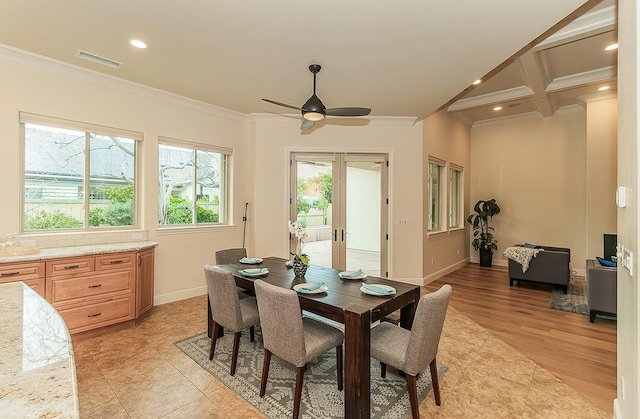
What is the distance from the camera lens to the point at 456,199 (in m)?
7.18

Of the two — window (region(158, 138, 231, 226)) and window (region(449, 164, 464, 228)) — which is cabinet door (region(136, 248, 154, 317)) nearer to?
window (region(158, 138, 231, 226))

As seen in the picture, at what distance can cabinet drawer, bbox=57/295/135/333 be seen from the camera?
3.11 m

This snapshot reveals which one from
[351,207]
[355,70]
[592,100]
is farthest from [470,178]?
[355,70]

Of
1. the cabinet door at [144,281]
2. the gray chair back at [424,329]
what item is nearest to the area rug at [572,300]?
the gray chair back at [424,329]

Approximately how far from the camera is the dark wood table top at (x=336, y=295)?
2.08m

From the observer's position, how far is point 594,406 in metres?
2.23

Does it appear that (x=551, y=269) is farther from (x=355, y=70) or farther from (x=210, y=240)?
(x=210, y=240)

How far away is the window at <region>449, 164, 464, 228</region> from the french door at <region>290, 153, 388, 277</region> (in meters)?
2.45

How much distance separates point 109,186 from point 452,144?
6305 mm

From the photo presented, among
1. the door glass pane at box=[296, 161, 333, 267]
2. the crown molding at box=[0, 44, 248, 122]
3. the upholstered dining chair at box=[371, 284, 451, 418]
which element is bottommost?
the upholstered dining chair at box=[371, 284, 451, 418]

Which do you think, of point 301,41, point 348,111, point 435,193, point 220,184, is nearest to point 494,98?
point 435,193

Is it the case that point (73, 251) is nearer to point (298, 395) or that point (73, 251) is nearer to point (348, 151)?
point (298, 395)

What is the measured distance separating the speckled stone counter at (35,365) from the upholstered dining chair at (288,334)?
114 centimetres

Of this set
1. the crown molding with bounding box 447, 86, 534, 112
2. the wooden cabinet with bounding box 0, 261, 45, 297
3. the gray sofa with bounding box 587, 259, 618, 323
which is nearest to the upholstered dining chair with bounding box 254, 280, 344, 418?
the wooden cabinet with bounding box 0, 261, 45, 297
